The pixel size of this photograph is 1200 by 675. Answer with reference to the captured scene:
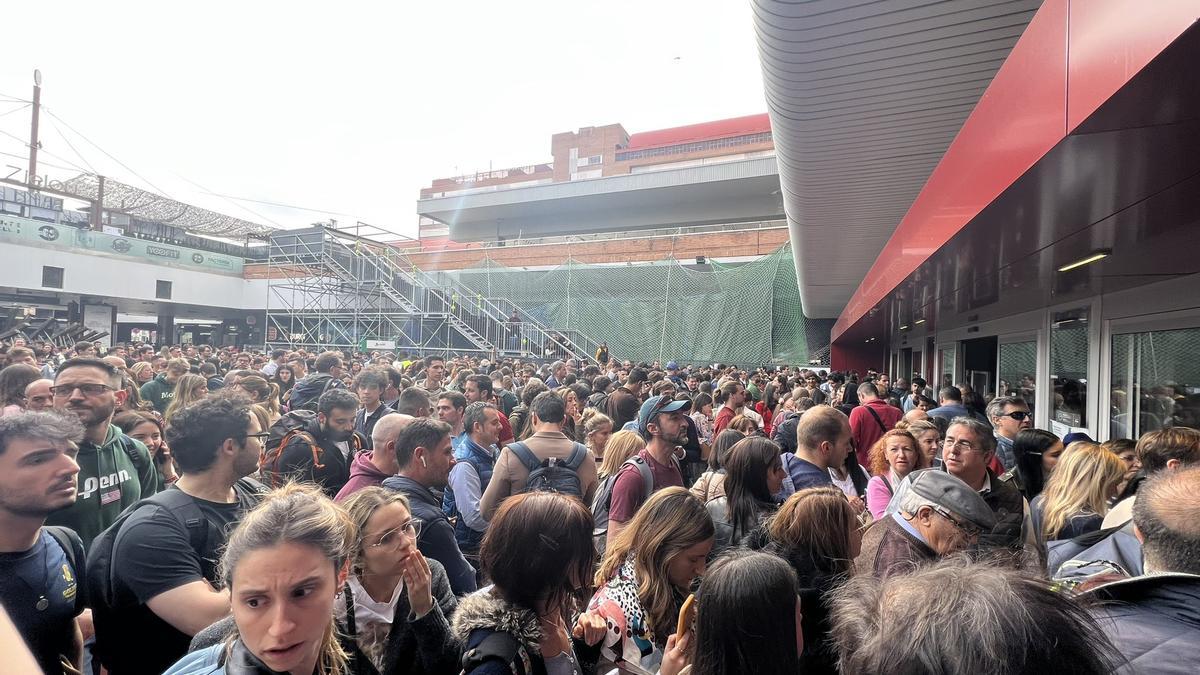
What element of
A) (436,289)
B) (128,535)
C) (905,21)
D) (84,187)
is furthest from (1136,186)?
(84,187)

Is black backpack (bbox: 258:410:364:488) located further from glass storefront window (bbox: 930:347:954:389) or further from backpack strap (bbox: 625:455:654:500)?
glass storefront window (bbox: 930:347:954:389)

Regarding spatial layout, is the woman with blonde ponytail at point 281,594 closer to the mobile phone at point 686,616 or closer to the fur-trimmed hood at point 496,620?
the fur-trimmed hood at point 496,620

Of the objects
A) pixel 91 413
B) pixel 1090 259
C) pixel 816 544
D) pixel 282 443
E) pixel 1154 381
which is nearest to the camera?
pixel 816 544

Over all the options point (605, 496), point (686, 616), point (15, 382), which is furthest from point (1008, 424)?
point (15, 382)

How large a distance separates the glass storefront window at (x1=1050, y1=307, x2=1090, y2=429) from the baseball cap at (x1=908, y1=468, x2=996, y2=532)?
22.6 feet

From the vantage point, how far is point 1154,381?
20.8 ft

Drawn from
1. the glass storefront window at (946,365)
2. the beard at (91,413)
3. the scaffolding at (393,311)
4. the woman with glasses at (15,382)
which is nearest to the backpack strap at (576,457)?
the beard at (91,413)

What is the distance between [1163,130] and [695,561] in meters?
2.17

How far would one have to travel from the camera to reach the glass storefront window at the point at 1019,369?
31.8ft

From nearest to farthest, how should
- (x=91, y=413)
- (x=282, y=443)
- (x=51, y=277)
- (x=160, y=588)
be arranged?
(x=160, y=588) → (x=91, y=413) → (x=282, y=443) → (x=51, y=277)

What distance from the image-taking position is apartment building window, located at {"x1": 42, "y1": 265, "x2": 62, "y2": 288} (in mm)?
25453

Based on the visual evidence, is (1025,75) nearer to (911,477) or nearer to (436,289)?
(911,477)

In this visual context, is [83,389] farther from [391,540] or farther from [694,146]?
[694,146]

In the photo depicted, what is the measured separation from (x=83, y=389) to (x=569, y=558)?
3.12 metres
